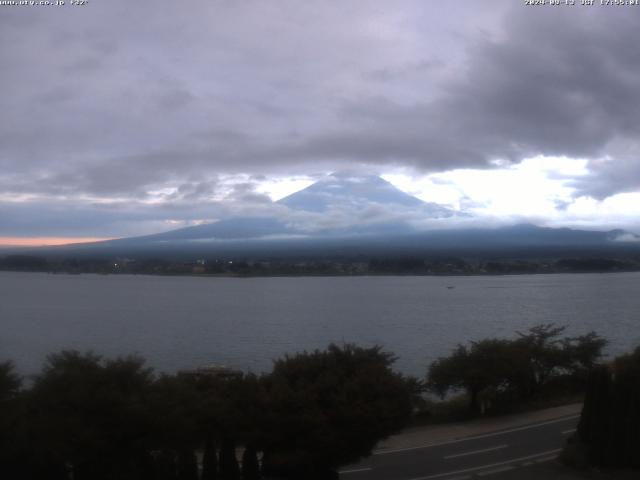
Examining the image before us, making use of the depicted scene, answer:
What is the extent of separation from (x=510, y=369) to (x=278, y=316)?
2453cm

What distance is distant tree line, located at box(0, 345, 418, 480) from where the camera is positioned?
352 inches

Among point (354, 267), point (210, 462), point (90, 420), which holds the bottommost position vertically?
point (210, 462)

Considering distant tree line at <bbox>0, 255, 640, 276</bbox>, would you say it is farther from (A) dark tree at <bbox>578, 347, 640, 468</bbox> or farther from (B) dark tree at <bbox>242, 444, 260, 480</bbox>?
(A) dark tree at <bbox>578, 347, 640, 468</bbox>

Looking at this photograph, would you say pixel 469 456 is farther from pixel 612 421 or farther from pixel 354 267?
pixel 354 267

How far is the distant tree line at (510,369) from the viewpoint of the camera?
19078mm

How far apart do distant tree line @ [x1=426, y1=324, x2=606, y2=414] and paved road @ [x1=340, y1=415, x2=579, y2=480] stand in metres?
3.48

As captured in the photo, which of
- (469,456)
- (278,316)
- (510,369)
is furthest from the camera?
(278,316)

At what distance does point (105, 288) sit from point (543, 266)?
160ft

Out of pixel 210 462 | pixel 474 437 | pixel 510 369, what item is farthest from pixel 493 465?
pixel 510 369

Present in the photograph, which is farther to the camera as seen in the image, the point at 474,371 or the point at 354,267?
the point at 354,267

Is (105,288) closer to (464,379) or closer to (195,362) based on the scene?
(195,362)

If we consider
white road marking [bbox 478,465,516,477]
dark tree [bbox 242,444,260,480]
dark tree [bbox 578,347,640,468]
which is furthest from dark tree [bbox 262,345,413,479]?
dark tree [bbox 578,347,640,468]

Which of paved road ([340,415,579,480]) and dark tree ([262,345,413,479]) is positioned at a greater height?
dark tree ([262,345,413,479])

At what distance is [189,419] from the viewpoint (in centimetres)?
948
